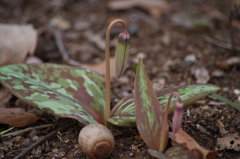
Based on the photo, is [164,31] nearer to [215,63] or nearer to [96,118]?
[215,63]

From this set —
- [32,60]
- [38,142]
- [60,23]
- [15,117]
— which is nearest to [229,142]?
[38,142]

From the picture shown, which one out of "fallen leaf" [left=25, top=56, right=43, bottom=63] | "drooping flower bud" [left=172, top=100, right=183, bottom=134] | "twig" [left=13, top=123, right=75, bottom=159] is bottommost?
"twig" [left=13, top=123, right=75, bottom=159]

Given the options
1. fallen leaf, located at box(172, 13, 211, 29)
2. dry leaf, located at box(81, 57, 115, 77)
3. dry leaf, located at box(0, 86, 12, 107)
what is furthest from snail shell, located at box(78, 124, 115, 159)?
fallen leaf, located at box(172, 13, 211, 29)

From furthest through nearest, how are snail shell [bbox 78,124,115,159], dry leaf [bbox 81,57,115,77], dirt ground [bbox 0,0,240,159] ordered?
dry leaf [bbox 81,57,115,77], dirt ground [bbox 0,0,240,159], snail shell [bbox 78,124,115,159]

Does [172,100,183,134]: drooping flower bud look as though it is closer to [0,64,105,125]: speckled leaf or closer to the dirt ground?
the dirt ground

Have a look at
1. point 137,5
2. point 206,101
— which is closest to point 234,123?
point 206,101
